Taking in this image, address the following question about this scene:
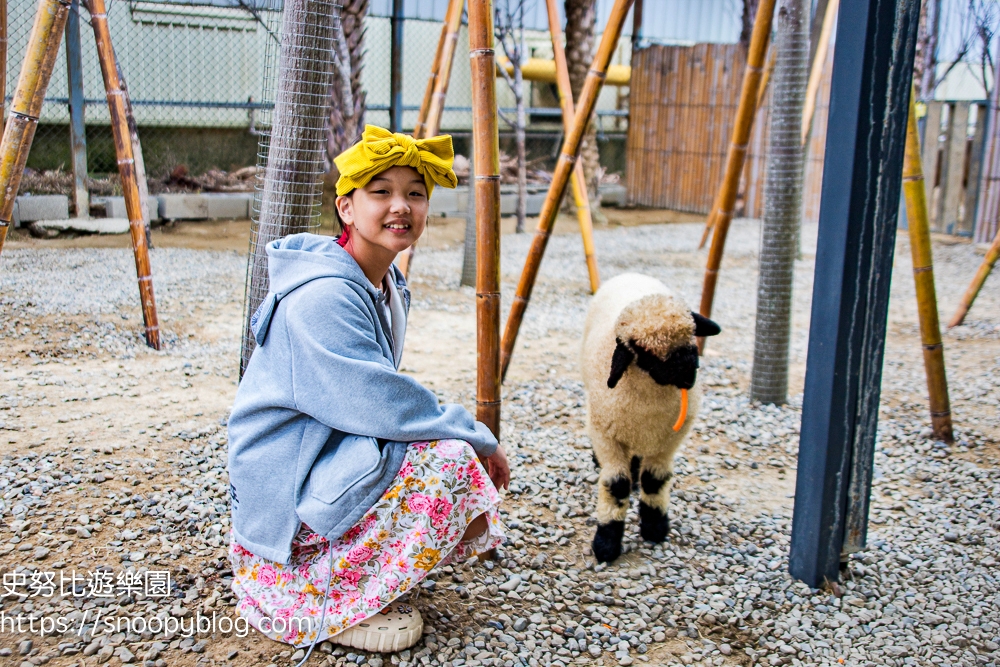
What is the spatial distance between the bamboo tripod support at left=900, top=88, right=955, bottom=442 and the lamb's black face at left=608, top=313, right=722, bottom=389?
1735 millimetres

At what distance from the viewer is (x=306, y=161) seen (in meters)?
2.91

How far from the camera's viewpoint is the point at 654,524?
300cm

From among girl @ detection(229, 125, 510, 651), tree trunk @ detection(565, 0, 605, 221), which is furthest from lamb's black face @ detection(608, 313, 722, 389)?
tree trunk @ detection(565, 0, 605, 221)

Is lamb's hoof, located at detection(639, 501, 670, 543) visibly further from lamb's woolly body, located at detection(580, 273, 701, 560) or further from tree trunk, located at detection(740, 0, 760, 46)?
tree trunk, located at detection(740, 0, 760, 46)

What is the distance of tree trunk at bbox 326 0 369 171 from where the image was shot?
7832 millimetres

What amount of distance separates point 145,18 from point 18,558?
7964mm

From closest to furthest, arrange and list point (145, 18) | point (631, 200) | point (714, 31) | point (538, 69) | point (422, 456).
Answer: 1. point (422, 456)
2. point (145, 18)
3. point (538, 69)
4. point (631, 200)
5. point (714, 31)

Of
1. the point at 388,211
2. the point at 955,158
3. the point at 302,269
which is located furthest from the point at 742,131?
the point at 955,158

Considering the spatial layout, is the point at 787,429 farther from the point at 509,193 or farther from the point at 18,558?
the point at 509,193

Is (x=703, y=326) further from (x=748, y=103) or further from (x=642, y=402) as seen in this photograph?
(x=748, y=103)

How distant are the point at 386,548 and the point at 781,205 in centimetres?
312

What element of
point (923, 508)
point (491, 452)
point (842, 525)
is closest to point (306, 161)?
point (491, 452)

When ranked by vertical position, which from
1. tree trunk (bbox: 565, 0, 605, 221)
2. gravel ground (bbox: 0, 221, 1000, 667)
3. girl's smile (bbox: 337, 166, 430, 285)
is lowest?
gravel ground (bbox: 0, 221, 1000, 667)

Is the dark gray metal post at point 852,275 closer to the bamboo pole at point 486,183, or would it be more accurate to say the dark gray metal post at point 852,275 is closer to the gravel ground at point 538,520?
the gravel ground at point 538,520
